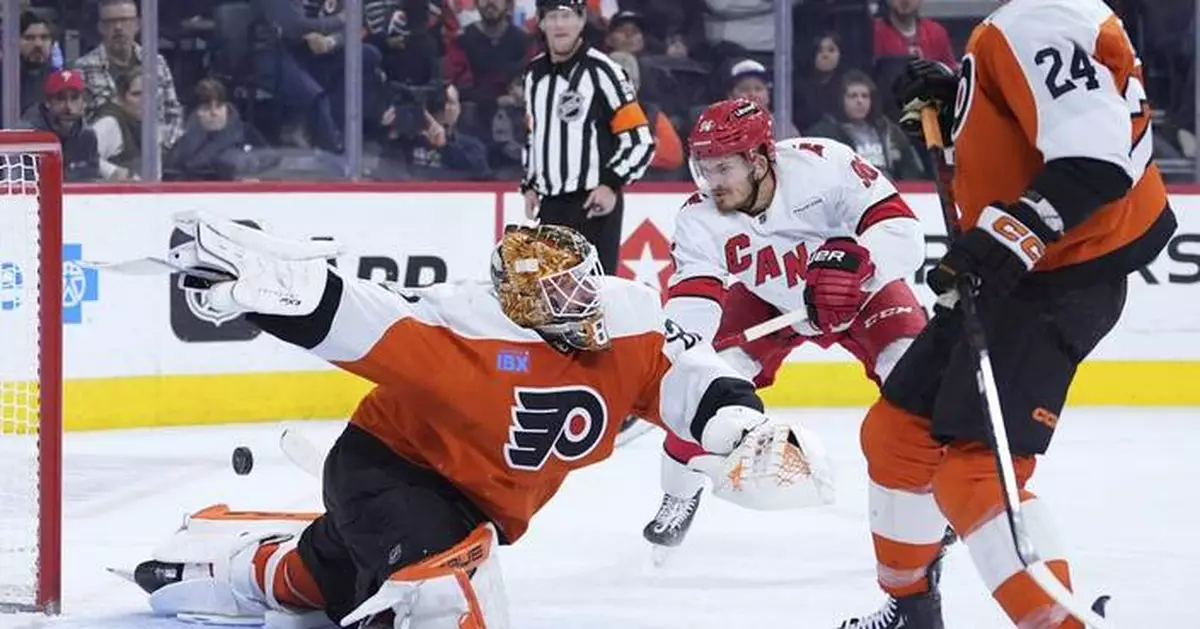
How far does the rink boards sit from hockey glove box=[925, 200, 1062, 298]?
130 inches

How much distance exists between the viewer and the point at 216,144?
6.61 metres

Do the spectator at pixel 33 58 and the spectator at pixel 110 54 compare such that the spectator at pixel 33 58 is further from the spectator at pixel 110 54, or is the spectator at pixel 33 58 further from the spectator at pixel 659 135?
the spectator at pixel 659 135

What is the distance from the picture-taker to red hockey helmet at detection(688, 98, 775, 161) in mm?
3988

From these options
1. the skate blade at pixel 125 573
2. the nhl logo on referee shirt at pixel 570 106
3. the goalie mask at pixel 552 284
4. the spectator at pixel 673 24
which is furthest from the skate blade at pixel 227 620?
the spectator at pixel 673 24

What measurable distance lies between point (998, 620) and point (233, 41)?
3.67 meters

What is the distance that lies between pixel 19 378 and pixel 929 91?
2.14 metres

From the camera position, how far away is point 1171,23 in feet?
23.4

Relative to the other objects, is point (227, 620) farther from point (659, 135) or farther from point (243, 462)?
point (659, 135)

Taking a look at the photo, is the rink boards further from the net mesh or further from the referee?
the net mesh

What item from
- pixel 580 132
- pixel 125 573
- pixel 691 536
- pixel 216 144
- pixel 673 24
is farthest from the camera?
pixel 673 24

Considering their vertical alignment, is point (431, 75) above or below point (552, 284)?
above

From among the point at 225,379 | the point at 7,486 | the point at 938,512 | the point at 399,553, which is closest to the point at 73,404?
the point at 225,379

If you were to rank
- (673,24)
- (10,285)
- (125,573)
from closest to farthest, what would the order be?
(125,573) < (10,285) < (673,24)

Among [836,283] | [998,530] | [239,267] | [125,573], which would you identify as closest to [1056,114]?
[998,530]
